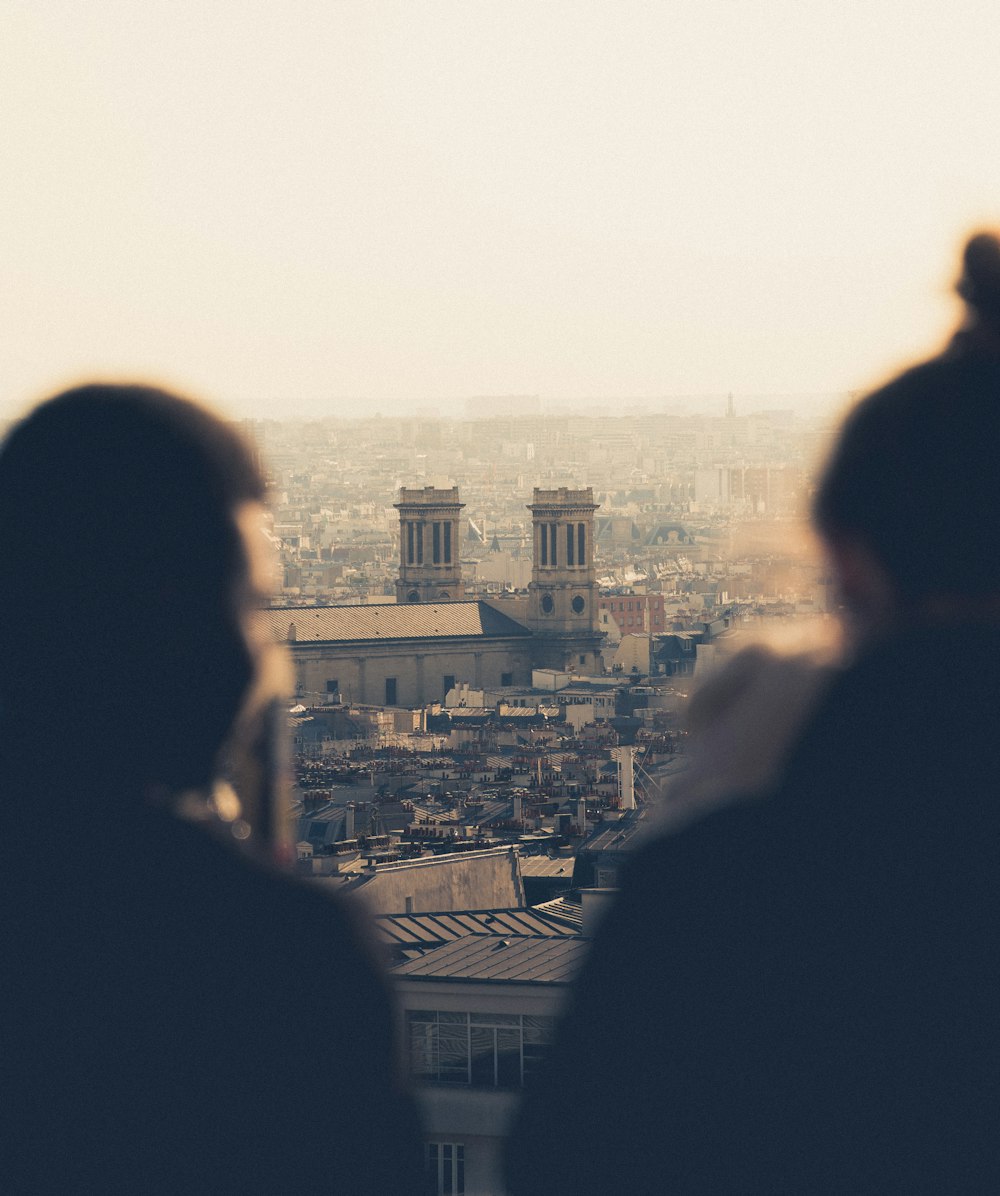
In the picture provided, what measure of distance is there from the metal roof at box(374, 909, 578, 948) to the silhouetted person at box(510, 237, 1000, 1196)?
1485 cm

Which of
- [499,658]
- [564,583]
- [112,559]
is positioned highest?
[564,583]

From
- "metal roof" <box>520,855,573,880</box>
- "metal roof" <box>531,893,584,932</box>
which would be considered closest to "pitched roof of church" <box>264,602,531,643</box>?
"metal roof" <box>520,855,573,880</box>

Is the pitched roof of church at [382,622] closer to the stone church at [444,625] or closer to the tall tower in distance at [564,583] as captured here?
the stone church at [444,625]

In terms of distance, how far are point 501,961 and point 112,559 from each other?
42.7ft

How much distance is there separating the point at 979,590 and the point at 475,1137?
670 cm

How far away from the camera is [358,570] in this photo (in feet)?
393

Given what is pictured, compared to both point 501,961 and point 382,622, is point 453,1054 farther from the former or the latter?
point 382,622

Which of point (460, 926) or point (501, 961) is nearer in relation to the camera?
point (501, 961)

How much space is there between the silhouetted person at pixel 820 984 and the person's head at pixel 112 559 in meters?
0.34

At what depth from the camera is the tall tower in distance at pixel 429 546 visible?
8025cm

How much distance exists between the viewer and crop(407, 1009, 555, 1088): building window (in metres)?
11.0

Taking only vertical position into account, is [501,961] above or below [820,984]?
below

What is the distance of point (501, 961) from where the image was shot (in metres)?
14.7

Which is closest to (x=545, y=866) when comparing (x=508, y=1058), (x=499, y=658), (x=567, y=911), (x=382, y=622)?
(x=567, y=911)
